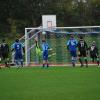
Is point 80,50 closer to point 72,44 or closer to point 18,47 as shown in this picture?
Answer: point 72,44

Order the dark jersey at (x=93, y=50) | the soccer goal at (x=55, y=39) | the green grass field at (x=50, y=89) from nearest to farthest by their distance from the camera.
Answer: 1. the green grass field at (x=50, y=89)
2. the dark jersey at (x=93, y=50)
3. the soccer goal at (x=55, y=39)

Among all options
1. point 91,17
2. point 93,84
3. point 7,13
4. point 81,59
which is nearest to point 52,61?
point 81,59

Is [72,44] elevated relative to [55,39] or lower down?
lower down

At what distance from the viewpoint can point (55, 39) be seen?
113 feet

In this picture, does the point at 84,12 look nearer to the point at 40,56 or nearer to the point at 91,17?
the point at 91,17

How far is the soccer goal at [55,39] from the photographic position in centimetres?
3212

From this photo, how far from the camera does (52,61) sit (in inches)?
1294

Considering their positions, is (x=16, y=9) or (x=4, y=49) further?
(x=16, y=9)

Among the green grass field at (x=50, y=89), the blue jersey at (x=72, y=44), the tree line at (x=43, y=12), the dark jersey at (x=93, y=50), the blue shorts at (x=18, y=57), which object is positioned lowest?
the green grass field at (x=50, y=89)

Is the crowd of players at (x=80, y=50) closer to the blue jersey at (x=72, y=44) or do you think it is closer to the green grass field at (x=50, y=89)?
the blue jersey at (x=72, y=44)

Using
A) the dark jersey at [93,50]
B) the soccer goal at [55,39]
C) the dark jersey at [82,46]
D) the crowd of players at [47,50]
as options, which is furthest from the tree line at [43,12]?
the dark jersey at [82,46]

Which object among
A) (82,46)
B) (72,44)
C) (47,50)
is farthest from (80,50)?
(47,50)

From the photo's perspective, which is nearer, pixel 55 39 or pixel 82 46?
pixel 82 46

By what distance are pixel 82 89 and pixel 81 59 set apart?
13.1m
